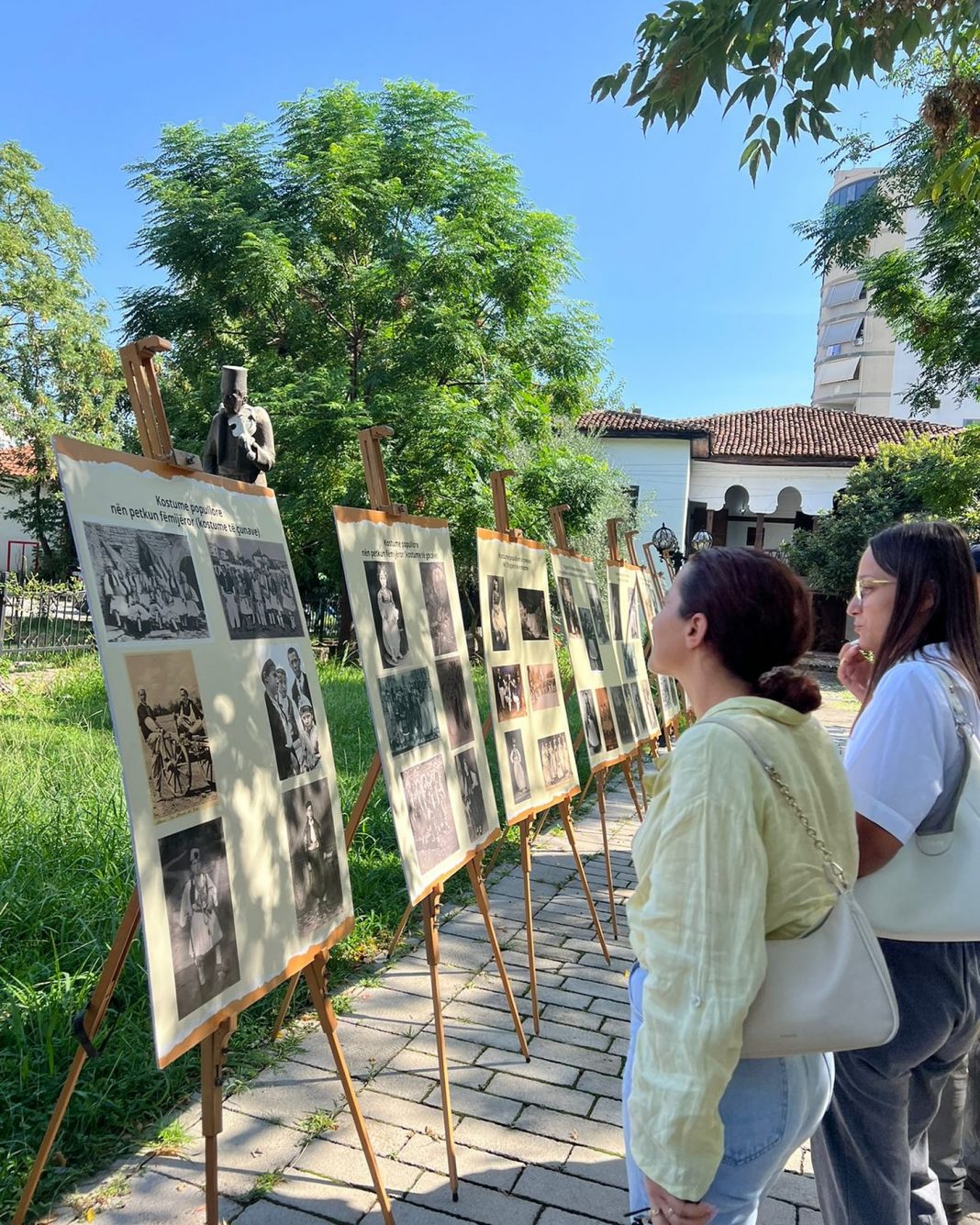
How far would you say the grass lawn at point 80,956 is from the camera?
2373 millimetres

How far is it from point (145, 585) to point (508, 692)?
192cm

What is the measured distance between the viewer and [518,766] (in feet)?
11.0

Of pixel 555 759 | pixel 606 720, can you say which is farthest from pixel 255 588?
pixel 606 720

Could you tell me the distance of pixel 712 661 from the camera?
1.42 metres

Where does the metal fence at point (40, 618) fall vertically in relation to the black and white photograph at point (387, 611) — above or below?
above

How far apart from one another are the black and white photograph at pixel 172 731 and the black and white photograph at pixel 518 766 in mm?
1687

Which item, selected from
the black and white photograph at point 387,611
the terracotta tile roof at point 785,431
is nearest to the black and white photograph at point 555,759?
the black and white photograph at point 387,611

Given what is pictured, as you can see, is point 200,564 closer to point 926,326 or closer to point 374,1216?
point 374,1216

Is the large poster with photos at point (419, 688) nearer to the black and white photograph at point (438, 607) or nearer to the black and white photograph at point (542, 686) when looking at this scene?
the black and white photograph at point (438, 607)

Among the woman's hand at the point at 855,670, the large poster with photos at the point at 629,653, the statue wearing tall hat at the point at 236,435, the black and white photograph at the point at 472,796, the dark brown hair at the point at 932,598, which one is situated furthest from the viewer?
the statue wearing tall hat at the point at 236,435

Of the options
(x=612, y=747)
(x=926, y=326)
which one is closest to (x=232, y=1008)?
(x=612, y=747)

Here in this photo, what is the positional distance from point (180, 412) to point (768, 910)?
1536cm

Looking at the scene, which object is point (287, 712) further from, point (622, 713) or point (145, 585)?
point (622, 713)

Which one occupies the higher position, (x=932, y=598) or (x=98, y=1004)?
(x=932, y=598)
